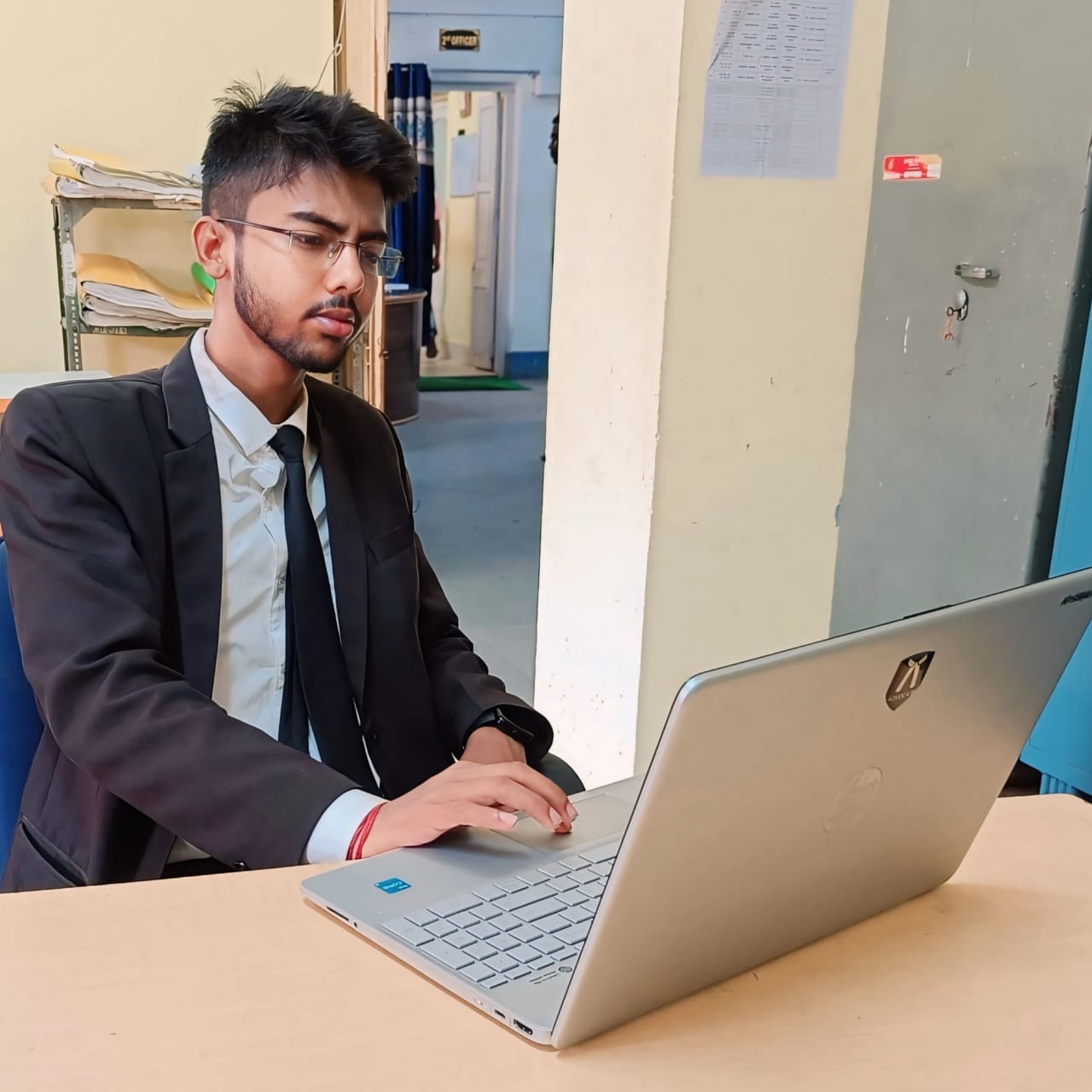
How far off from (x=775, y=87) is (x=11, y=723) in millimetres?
1780

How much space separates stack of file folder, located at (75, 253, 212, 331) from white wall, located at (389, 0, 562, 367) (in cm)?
506

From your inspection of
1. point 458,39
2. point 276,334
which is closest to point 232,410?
point 276,334

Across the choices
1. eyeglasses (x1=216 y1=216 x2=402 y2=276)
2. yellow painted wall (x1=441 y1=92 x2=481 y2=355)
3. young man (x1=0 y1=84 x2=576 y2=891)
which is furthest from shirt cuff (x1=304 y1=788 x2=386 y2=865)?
yellow painted wall (x1=441 y1=92 x2=481 y2=355)

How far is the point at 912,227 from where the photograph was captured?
2.55 m

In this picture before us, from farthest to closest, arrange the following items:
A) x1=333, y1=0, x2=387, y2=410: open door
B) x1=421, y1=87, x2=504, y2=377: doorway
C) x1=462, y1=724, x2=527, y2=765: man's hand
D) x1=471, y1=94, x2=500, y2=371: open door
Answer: x1=421, y1=87, x2=504, y2=377: doorway → x1=471, y1=94, x2=500, y2=371: open door → x1=333, y1=0, x2=387, y2=410: open door → x1=462, y1=724, x2=527, y2=765: man's hand

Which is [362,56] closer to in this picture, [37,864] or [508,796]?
[37,864]

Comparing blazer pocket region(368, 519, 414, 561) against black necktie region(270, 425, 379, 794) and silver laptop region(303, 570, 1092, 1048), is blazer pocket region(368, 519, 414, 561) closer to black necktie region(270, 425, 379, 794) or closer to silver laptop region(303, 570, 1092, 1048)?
black necktie region(270, 425, 379, 794)

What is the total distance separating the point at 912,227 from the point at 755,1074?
7.12 feet

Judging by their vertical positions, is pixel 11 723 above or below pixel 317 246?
below

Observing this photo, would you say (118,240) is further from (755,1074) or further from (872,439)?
(755,1074)

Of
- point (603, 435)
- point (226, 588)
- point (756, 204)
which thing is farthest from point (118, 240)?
point (226, 588)

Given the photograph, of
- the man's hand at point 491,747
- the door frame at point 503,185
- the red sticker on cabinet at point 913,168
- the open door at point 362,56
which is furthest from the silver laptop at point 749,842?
the door frame at point 503,185

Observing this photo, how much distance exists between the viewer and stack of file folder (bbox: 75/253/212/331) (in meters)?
2.90

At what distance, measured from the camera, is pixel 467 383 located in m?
9.95
